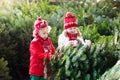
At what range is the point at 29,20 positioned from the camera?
29.7ft

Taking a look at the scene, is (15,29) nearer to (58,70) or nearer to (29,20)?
(29,20)

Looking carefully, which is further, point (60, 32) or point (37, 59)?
point (60, 32)

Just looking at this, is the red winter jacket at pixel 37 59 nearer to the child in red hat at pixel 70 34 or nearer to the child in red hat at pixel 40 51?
the child in red hat at pixel 40 51

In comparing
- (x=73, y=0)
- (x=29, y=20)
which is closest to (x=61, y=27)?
(x=29, y=20)

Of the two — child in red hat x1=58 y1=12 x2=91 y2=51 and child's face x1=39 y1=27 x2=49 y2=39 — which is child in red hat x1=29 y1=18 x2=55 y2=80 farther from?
child in red hat x1=58 y1=12 x2=91 y2=51

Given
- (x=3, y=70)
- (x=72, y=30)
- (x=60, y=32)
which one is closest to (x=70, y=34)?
(x=72, y=30)

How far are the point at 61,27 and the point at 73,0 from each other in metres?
3.84

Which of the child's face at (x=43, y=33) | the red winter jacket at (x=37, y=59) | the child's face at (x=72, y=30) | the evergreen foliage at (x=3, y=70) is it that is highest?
the child's face at (x=43, y=33)

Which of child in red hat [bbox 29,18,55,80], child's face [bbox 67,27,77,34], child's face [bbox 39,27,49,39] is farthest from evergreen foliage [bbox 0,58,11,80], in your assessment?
child's face [bbox 67,27,77,34]

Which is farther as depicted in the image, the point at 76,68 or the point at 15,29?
the point at 15,29

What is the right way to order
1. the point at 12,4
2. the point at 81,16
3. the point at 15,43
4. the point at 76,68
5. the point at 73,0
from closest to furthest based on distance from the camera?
the point at 76,68
the point at 15,43
the point at 81,16
the point at 12,4
the point at 73,0

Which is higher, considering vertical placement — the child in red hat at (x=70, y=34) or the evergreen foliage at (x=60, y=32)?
the child in red hat at (x=70, y=34)

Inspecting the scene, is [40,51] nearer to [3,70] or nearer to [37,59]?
[37,59]

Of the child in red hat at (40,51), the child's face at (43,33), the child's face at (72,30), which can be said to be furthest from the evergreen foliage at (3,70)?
the child's face at (72,30)
